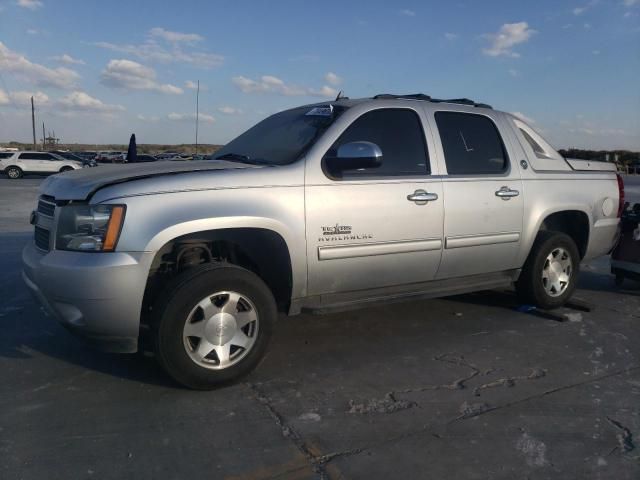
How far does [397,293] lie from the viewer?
14.3ft

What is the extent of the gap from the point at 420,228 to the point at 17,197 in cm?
1715

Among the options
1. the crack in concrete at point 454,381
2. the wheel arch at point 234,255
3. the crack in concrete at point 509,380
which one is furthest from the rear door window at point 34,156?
the crack in concrete at point 509,380

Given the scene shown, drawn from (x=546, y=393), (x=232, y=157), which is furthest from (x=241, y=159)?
(x=546, y=393)

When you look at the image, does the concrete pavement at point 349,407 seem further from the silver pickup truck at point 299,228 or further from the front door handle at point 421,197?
the front door handle at point 421,197

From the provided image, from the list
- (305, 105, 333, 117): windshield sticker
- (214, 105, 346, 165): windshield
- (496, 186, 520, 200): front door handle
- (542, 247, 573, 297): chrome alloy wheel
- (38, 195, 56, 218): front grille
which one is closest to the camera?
(38, 195, 56, 218): front grille

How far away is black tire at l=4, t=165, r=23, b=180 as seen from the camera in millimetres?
32438

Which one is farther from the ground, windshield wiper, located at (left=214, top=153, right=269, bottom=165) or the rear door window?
windshield wiper, located at (left=214, top=153, right=269, bottom=165)

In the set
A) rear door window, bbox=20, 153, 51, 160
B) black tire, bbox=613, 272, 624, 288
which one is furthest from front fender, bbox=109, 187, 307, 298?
rear door window, bbox=20, 153, 51, 160

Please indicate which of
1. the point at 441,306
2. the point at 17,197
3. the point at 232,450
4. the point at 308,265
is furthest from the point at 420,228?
the point at 17,197

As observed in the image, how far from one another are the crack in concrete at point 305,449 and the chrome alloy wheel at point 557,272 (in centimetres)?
307

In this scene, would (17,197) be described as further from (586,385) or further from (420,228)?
(586,385)

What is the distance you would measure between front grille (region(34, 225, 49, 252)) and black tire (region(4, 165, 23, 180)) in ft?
107

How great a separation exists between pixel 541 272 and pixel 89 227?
3.86 metres

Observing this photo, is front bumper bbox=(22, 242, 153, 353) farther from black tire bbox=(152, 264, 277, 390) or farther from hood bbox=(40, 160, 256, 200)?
hood bbox=(40, 160, 256, 200)
